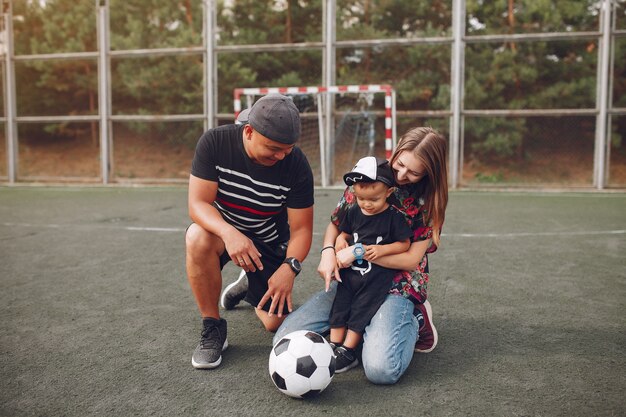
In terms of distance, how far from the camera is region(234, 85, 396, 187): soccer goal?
1072 cm

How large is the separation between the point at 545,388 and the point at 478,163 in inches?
533

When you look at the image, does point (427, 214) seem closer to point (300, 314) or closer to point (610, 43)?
point (300, 314)

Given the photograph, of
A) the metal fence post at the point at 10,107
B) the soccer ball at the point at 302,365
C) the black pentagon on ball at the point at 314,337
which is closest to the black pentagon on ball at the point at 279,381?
Result: the soccer ball at the point at 302,365

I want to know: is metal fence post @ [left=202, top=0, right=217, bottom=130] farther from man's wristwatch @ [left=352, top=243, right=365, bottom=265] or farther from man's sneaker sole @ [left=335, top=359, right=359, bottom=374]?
man's sneaker sole @ [left=335, top=359, right=359, bottom=374]

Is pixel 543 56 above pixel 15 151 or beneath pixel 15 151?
above

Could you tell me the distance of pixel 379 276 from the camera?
2.60m

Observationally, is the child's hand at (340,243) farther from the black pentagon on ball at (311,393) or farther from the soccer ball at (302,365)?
the black pentagon on ball at (311,393)

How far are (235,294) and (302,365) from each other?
1.23m

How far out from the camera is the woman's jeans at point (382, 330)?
2291 millimetres

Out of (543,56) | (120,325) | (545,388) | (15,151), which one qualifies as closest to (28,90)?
(15,151)

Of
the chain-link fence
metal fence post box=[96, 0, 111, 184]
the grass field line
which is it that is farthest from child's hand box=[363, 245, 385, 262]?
metal fence post box=[96, 0, 111, 184]

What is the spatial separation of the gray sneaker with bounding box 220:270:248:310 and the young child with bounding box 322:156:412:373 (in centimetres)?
85

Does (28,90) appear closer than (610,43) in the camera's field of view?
No

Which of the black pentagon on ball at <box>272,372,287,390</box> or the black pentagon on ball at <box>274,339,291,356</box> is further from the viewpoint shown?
the black pentagon on ball at <box>274,339,291,356</box>
